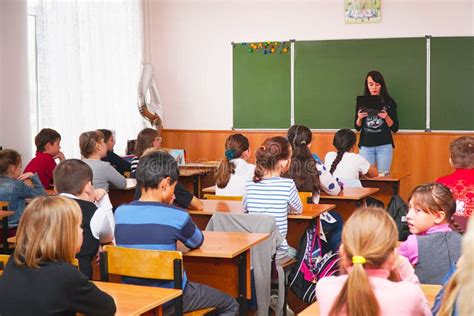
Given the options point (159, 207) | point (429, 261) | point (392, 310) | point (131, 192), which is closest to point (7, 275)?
point (159, 207)

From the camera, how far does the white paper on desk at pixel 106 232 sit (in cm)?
372

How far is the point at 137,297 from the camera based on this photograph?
9.16 ft

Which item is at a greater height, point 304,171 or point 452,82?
point 452,82

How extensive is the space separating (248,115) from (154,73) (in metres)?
1.41

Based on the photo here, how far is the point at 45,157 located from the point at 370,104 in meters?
3.59

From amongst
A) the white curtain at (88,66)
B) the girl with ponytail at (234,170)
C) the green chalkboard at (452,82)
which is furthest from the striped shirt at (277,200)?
the green chalkboard at (452,82)

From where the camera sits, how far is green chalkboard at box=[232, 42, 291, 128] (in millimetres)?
9305

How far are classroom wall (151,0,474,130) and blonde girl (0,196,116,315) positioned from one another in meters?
6.95

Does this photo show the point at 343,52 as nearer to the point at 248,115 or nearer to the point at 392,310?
the point at 248,115

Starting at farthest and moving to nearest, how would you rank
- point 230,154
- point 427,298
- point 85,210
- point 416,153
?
point 416,153
point 230,154
point 85,210
point 427,298

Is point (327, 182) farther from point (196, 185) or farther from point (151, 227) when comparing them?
point (196, 185)

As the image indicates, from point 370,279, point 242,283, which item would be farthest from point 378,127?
point 370,279

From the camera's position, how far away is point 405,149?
8836mm

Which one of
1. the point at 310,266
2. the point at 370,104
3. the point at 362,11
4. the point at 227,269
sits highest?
the point at 362,11
